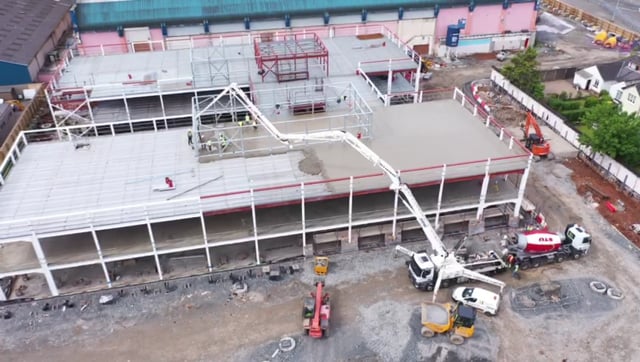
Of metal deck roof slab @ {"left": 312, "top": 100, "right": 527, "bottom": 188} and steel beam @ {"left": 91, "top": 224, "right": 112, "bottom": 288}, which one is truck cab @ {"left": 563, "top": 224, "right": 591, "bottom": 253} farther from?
steel beam @ {"left": 91, "top": 224, "right": 112, "bottom": 288}

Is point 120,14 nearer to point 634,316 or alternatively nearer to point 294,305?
point 294,305

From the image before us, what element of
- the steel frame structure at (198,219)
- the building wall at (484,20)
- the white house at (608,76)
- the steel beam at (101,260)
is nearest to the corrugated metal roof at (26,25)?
the steel frame structure at (198,219)

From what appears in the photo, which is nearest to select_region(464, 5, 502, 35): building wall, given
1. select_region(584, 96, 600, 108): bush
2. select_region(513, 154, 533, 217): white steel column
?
select_region(584, 96, 600, 108): bush

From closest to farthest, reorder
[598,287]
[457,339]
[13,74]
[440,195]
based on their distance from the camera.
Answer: [457,339] → [598,287] → [440,195] → [13,74]

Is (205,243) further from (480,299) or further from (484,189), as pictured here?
(484,189)

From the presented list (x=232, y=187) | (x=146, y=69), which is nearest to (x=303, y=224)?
(x=232, y=187)

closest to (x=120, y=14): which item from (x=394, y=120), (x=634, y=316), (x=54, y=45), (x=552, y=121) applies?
(x=54, y=45)
